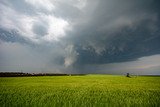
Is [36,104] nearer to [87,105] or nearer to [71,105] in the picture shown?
[71,105]

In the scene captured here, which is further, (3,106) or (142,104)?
(142,104)

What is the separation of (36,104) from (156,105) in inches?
276

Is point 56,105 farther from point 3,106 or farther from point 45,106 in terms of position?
point 3,106

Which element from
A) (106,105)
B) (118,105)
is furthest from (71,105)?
(118,105)

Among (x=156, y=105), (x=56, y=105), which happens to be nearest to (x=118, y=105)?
(x=156, y=105)

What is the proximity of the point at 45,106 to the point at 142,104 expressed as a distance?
5.72 metres

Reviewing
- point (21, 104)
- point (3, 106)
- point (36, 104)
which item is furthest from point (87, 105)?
point (3, 106)

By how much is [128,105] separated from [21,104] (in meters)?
6.26

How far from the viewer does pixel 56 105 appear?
10734mm

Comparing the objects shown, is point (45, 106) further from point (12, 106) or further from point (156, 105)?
point (156, 105)

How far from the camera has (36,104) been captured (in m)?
10.9

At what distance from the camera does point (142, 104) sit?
36.1 ft

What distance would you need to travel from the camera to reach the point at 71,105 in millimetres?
10414

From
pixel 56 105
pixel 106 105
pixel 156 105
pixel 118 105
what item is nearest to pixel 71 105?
pixel 56 105
